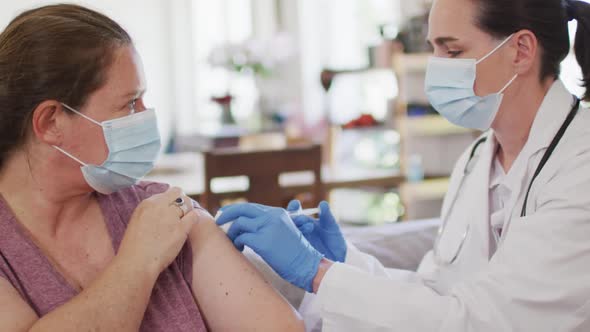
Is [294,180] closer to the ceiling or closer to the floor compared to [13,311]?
closer to the floor

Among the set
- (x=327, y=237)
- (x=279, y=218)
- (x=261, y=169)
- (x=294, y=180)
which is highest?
(x=279, y=218)

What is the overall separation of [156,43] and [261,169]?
189 inches

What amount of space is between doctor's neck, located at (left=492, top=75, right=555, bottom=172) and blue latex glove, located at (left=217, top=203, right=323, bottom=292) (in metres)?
0.55

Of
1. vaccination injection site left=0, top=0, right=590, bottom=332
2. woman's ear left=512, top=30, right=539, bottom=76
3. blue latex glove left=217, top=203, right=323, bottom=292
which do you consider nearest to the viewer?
vaccination injection site left=0, top=0, right=590, bottom=332

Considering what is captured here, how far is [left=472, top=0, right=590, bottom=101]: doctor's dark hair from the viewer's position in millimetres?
1515

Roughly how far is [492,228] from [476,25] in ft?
1.46

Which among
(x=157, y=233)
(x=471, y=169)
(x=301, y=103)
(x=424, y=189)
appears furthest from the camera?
(x=301, y=103)

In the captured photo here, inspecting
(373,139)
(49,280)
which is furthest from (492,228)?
(373,139)

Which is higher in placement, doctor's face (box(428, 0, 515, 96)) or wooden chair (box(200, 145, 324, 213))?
doctor's face (box(428, 0, 515, 96))

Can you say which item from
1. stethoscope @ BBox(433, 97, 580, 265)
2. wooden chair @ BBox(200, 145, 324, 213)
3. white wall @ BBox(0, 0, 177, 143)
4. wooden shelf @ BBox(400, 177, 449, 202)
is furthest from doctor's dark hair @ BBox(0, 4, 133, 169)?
white wall @ BBox(0, 0, 177, 143)

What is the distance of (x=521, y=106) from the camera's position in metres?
1.53

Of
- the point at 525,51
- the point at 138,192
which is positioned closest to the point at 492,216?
the point at 525,51

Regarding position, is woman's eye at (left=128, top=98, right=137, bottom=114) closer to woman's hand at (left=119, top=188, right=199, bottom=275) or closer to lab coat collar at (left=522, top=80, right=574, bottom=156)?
woman's hand at (left=119, top=188, right=199, bottom=275)

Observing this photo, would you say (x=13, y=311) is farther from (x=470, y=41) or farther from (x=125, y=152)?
(x=470, y=41)
